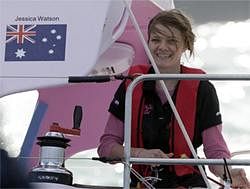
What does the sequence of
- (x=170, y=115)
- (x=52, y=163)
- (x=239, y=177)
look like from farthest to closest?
1. (x=170, y=115)
2. (x=239, y=177)
3. (x=52, y=163)

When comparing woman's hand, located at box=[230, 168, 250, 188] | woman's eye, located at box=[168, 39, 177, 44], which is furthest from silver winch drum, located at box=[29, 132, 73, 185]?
woman's eye, located at box=[168, 39, 177, 44]

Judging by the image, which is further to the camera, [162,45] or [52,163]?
[162,45]

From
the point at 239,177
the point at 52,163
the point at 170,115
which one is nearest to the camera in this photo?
the point at 52,163

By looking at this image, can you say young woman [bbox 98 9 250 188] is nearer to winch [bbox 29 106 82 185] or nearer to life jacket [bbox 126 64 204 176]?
life jacket [bbox 126 64 204 176]

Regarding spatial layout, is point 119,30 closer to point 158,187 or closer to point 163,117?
point 163,117

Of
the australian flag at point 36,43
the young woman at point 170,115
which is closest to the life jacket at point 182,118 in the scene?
the young woman at point 170,115

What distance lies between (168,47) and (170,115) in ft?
0.78

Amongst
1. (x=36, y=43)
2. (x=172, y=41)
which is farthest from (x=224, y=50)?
(x=36, y=43)

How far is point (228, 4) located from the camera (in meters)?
2.49

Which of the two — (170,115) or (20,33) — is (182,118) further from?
(20,33)

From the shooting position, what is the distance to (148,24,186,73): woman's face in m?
2.42

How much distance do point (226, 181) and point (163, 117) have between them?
0.37m

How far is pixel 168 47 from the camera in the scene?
7.97 ft

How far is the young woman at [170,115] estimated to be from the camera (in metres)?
2.32
